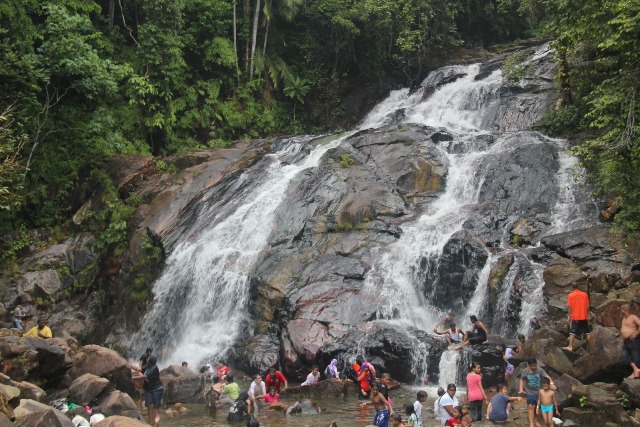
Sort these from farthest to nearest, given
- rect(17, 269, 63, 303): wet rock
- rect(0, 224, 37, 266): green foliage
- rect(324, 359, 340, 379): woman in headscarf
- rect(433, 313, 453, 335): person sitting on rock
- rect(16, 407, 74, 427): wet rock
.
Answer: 1. rect(0, 224, 37, 266): green foliage
2. rect(17, 269, 63, 303): wet rock
3. rect(433, 313, 453, 335): person sitting on rock
4. rect(324, 359, 340, 379): woman in headscarf
5. rect(16, 407, 74, 427): wet rock

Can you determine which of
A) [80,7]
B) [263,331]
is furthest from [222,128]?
[263,331]

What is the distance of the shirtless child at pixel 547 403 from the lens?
10055 millimetres

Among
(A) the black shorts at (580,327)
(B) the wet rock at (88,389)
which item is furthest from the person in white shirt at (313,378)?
(A) the black shorts at (580,327)

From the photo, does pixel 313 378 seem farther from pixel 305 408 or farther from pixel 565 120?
pixel 565 120

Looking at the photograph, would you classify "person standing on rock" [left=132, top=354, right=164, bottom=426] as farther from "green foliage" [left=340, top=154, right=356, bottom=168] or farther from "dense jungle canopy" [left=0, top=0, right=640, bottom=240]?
"green foliage" [left=340, top=154, right=356, bottom=168]

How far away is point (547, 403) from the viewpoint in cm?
1007

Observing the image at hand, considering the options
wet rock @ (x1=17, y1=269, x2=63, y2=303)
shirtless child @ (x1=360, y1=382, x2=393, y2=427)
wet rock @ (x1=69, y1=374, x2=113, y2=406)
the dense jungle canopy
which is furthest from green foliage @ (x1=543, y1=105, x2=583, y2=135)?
wet rock @ (x1=17, y1=269, x2=63, y2=303)

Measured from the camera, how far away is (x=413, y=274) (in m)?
18.4

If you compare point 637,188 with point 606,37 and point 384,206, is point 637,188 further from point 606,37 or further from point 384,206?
point 384,206

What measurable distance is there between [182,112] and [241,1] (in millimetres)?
9221

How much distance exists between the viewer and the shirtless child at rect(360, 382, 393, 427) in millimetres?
10289

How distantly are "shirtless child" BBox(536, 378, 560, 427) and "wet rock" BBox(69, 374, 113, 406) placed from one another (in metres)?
9.03

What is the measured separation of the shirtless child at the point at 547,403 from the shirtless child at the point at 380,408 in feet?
8.97

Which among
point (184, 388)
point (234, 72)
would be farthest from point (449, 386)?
point (234, 72)
